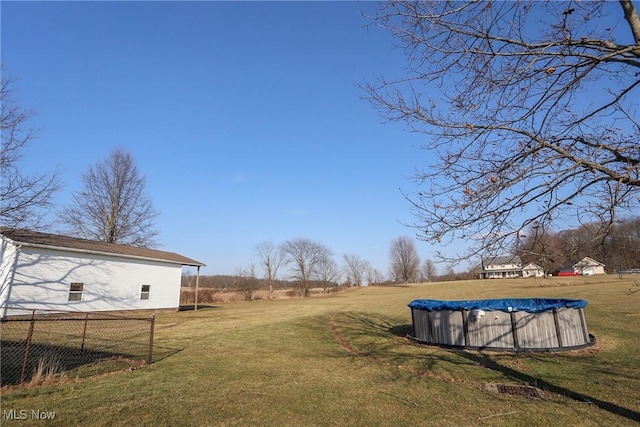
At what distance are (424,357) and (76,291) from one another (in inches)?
736

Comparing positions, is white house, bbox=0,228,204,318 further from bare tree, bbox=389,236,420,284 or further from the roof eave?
bare tree, bbox=389,236,420,284

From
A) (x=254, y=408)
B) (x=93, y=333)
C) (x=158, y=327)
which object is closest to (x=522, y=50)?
(x=254, y=408)

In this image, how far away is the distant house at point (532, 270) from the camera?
200 inches

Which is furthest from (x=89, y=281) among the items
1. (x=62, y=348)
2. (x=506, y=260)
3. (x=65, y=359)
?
(x=506, y=260)

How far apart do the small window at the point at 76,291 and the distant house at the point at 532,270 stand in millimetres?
21470

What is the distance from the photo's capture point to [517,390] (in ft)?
22.1

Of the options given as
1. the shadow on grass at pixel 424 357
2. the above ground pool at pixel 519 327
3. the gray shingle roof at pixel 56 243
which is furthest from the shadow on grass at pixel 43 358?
the above ground pool at pixel 519 327

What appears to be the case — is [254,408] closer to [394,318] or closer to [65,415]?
[65,415]

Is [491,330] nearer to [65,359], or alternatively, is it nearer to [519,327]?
[519,327]

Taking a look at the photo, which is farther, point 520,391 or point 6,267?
point 6,267

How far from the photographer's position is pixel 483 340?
1041 centimetres

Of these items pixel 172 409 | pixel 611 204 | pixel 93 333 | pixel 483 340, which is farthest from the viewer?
pixel 93 333

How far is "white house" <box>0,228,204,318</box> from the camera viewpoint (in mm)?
16156

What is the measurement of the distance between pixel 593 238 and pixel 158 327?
17.2 m
